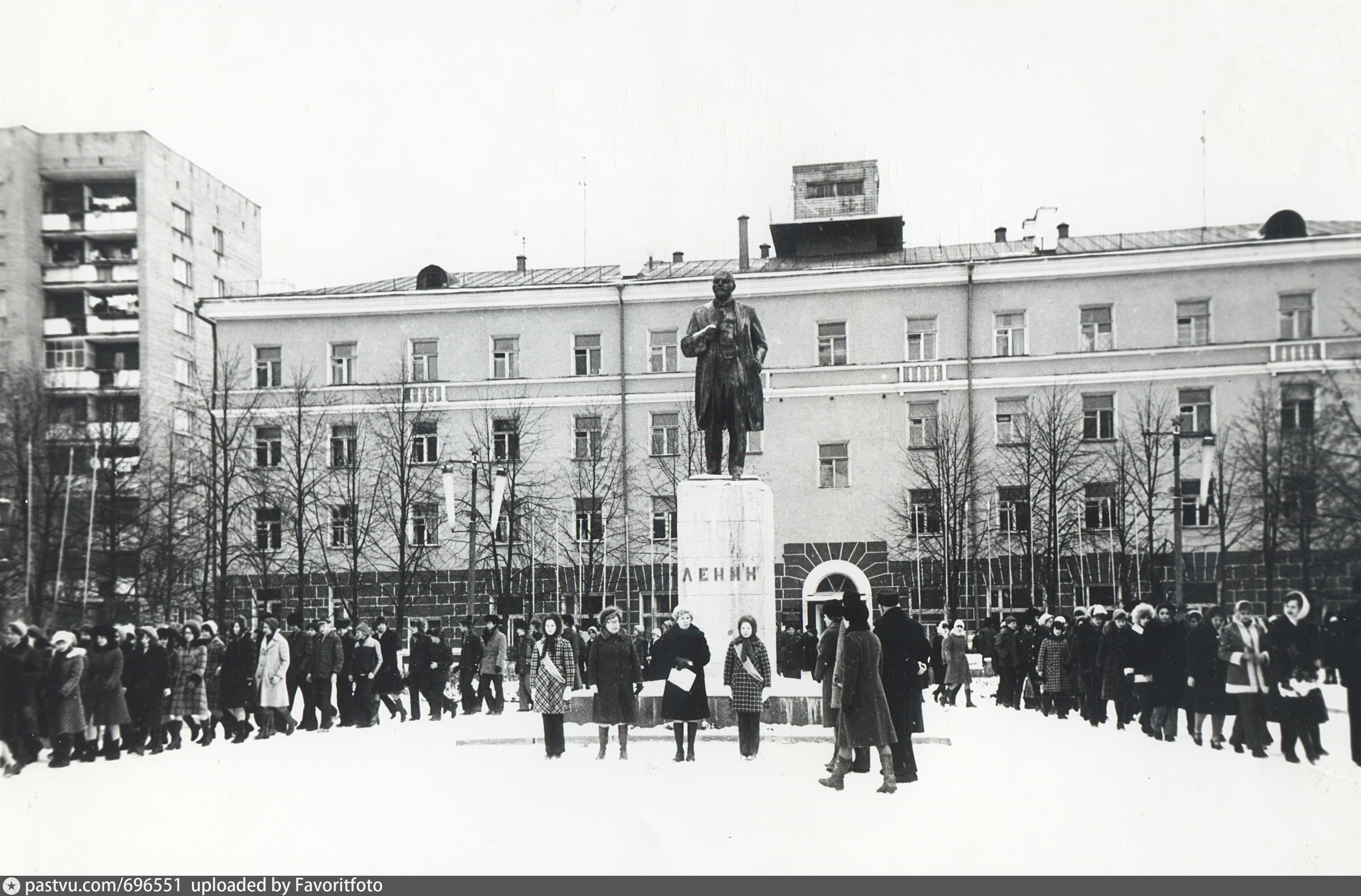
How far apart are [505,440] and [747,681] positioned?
27146mm

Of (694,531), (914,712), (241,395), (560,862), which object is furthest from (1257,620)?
(241,395)

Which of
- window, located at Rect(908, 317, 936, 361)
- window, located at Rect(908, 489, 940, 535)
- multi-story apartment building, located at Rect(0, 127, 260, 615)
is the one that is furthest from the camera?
multi-story apartment building, located at Rect(0, 127, 260, 615)

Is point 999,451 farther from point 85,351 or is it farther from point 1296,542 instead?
point 85,351

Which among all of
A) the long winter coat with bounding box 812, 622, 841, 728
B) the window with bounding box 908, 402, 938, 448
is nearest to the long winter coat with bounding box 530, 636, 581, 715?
the long winter coat with bounding box 812, 622, 841, 728

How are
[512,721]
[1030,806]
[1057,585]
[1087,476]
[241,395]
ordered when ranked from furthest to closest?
[241,395] < [1087,476] < [1057,585] < [512,721] < [1030,806]

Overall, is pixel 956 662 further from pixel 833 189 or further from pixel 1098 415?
pixel 833 189

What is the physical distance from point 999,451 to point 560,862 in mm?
30689

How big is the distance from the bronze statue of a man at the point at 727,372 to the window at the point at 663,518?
21.8 m

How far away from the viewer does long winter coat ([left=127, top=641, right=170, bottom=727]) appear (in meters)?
14.8

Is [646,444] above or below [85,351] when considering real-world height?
below

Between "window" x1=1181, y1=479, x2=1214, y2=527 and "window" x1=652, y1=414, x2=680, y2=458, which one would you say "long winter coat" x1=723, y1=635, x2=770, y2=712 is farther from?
"window" x1=1181, y1=479, x2=1214, y2=527

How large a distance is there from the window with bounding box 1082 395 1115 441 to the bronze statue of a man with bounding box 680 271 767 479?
79.0 ft

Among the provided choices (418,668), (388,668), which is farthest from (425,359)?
(388,668)

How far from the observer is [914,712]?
12.6 m
